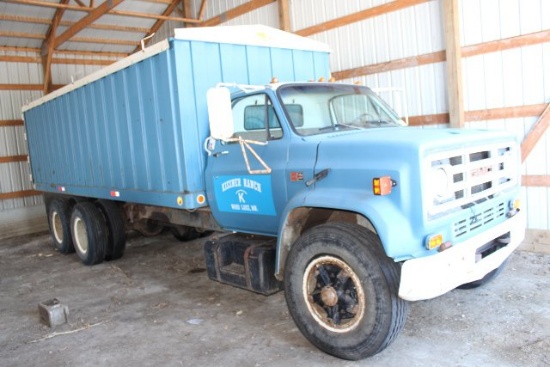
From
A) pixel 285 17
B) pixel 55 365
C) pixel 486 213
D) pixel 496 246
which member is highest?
pixel 285 17

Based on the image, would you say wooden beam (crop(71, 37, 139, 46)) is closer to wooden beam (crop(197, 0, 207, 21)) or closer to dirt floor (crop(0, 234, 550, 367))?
wooden beam (crop(197, 0, 207, 21))

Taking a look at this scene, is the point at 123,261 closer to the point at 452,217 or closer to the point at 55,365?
the point at 55,365

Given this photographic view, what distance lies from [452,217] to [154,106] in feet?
11.4

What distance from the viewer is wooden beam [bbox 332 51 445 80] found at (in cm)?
797

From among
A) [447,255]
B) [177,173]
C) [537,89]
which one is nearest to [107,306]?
[177,173]

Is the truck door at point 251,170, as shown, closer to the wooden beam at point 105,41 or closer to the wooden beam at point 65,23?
the wooden beam at point 65,23

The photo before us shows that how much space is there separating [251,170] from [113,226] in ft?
12.8

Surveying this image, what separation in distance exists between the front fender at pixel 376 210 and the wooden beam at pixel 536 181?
14.8 feet

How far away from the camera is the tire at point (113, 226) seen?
7.53 meters

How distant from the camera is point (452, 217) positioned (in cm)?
354

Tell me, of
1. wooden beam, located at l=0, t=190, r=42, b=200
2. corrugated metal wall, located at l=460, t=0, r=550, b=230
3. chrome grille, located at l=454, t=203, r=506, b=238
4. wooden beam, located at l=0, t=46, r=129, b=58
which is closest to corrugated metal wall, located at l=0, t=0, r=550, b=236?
corrugated metal wall, located at l=460, t=0, r=550, b=230

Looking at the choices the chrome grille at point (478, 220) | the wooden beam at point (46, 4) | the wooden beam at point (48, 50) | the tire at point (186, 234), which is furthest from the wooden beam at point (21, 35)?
the chrome grille at point (478, 220)

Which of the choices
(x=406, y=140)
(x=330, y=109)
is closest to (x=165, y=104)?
(x=330, y=109)

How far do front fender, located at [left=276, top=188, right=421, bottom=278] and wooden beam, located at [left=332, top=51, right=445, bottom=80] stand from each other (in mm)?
5182
